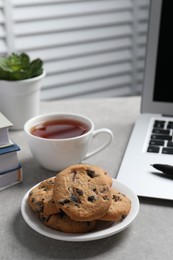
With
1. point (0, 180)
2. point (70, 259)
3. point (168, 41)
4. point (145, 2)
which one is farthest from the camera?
point (145, 2)

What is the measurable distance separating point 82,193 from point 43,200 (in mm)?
49

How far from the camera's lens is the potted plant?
69 cm

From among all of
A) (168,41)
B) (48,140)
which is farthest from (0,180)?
(168,41)

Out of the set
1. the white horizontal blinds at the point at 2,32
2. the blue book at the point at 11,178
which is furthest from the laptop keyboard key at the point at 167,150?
the white horizontal blinds at the point at 2,32

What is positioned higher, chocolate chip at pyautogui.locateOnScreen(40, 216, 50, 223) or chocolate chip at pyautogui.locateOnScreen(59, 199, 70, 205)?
chocolate chip at pyautogui.locateOnScreen(59, 199, 70, 205)

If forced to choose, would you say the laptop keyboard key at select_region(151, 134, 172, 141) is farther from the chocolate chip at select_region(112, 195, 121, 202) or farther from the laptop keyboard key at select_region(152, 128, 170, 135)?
the chocolate chip at select_region(112, 195, 121, 202)

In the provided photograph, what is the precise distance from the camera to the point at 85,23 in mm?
1611

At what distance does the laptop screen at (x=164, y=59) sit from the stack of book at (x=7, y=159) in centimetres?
31

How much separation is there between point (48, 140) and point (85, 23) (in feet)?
3.76

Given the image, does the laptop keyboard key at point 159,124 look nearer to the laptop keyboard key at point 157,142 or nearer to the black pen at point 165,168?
the laptop keyboard key at point 157,142

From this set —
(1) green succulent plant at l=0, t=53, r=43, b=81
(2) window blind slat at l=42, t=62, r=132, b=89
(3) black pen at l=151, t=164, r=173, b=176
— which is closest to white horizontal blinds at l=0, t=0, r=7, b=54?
(2) window blind slat at l=42, t=62, r=132, b=89

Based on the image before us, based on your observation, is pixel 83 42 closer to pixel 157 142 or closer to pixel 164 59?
→ pixel 164 59

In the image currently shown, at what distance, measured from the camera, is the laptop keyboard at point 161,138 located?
24.9 inches

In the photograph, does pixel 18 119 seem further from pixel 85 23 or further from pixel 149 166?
pixel 85 23
